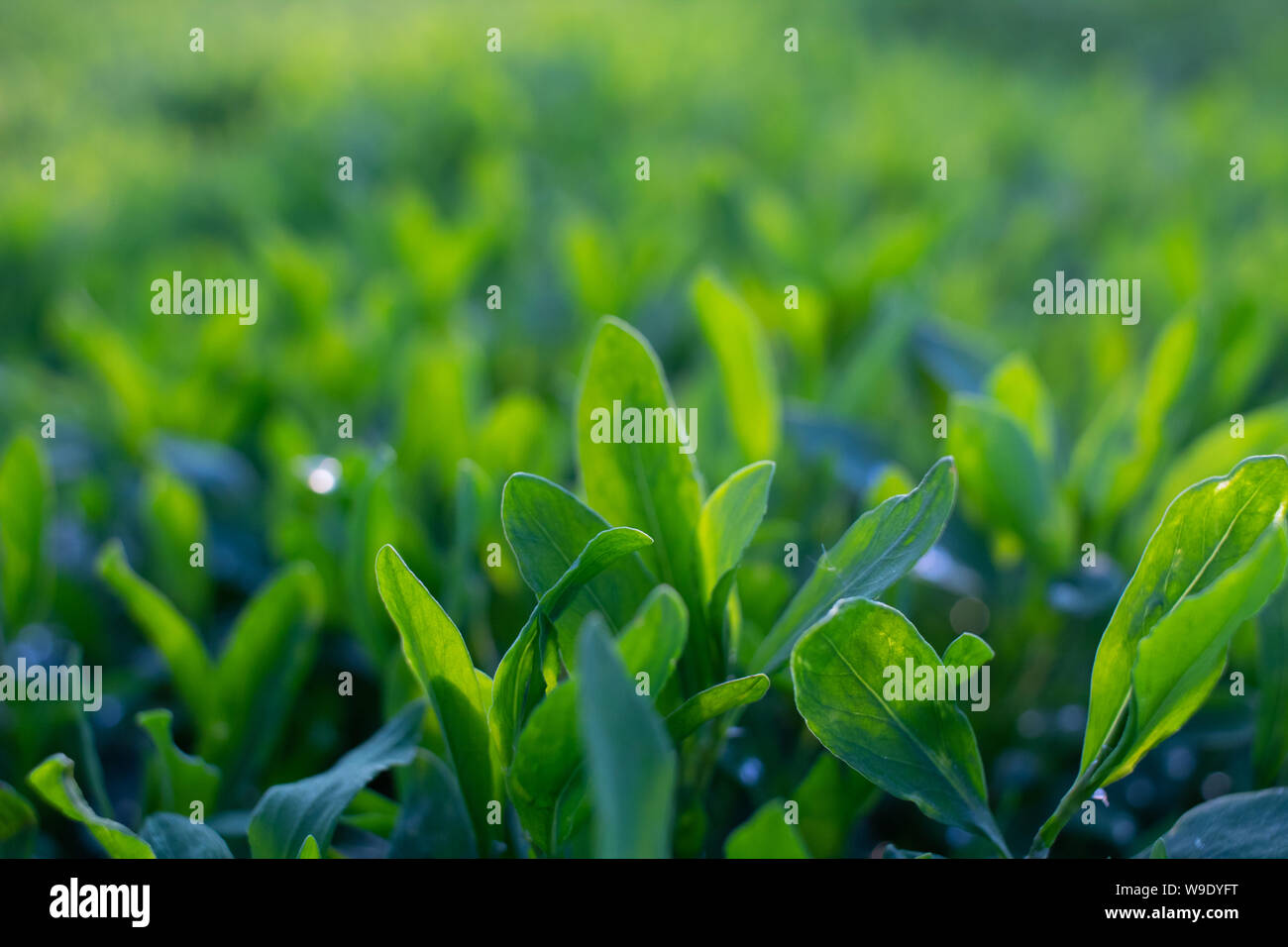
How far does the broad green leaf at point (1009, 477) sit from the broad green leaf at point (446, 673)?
65 centimetres

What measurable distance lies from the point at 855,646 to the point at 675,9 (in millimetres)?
5564

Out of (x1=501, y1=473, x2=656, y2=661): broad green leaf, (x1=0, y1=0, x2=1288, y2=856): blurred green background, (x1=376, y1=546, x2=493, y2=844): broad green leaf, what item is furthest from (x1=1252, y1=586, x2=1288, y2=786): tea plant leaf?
(x1=376, y1=546, x2=493, y2=844): broad green leaf

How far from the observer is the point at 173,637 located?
115 cm

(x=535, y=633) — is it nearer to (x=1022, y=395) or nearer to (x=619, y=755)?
(x=619, y=755)

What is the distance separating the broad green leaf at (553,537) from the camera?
34.2 inches

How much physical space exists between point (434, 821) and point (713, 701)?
10.7 inches

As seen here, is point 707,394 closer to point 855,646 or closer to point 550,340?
point 550,340

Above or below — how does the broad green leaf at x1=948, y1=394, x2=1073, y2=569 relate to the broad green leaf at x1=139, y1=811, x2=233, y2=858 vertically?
above

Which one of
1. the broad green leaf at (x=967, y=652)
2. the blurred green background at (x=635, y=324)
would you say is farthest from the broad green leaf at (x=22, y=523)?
the broad green leaf at (x=967, y=652)

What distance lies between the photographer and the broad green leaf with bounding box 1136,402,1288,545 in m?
1.23

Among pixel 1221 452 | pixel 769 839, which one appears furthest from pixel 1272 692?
pixel 769 839

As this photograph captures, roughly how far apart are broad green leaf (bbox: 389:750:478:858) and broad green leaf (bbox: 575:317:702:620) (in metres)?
0.27

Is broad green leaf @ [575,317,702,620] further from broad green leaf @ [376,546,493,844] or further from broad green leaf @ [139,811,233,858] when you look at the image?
broad green leaf @ [139,811,233,858]
